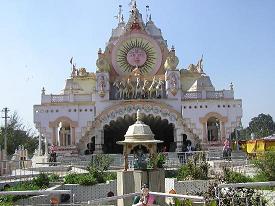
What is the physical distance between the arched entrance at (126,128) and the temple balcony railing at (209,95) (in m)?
2.61

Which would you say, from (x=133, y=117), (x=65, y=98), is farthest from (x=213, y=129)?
(x=65, y=98)

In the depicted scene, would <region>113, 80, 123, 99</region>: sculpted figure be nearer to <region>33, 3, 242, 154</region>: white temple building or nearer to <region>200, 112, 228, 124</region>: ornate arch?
<region>33, 3, 242, 154</region>: white temple building

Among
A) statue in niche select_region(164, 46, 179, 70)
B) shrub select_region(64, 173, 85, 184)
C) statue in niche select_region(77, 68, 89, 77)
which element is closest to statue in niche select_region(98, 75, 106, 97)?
statue in niche select_region(77, 68, 89, 77)

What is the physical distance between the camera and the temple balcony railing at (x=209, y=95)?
35312mm

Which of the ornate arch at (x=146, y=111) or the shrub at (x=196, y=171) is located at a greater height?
the ornate arch at (x=146, y=111)

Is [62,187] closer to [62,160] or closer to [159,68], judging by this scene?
[62,160]

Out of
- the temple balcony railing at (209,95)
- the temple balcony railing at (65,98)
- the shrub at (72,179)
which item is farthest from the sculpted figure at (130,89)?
the shrub at (72,179)

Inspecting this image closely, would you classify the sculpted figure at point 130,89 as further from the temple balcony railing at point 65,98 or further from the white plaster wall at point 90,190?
the white plaster wall at point 90,190

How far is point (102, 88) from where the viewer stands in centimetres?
3572

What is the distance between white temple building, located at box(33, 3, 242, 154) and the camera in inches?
1363

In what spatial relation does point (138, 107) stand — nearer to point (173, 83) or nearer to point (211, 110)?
point (173, 83)

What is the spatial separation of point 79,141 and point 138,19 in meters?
11.9

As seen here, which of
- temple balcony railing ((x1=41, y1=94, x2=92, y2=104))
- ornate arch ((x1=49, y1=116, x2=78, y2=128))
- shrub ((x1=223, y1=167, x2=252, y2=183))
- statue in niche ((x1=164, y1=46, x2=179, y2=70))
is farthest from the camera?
statue in niche ((x1=164, y1=46, x2=179, y2=70))

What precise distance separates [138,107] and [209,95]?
576 cm
